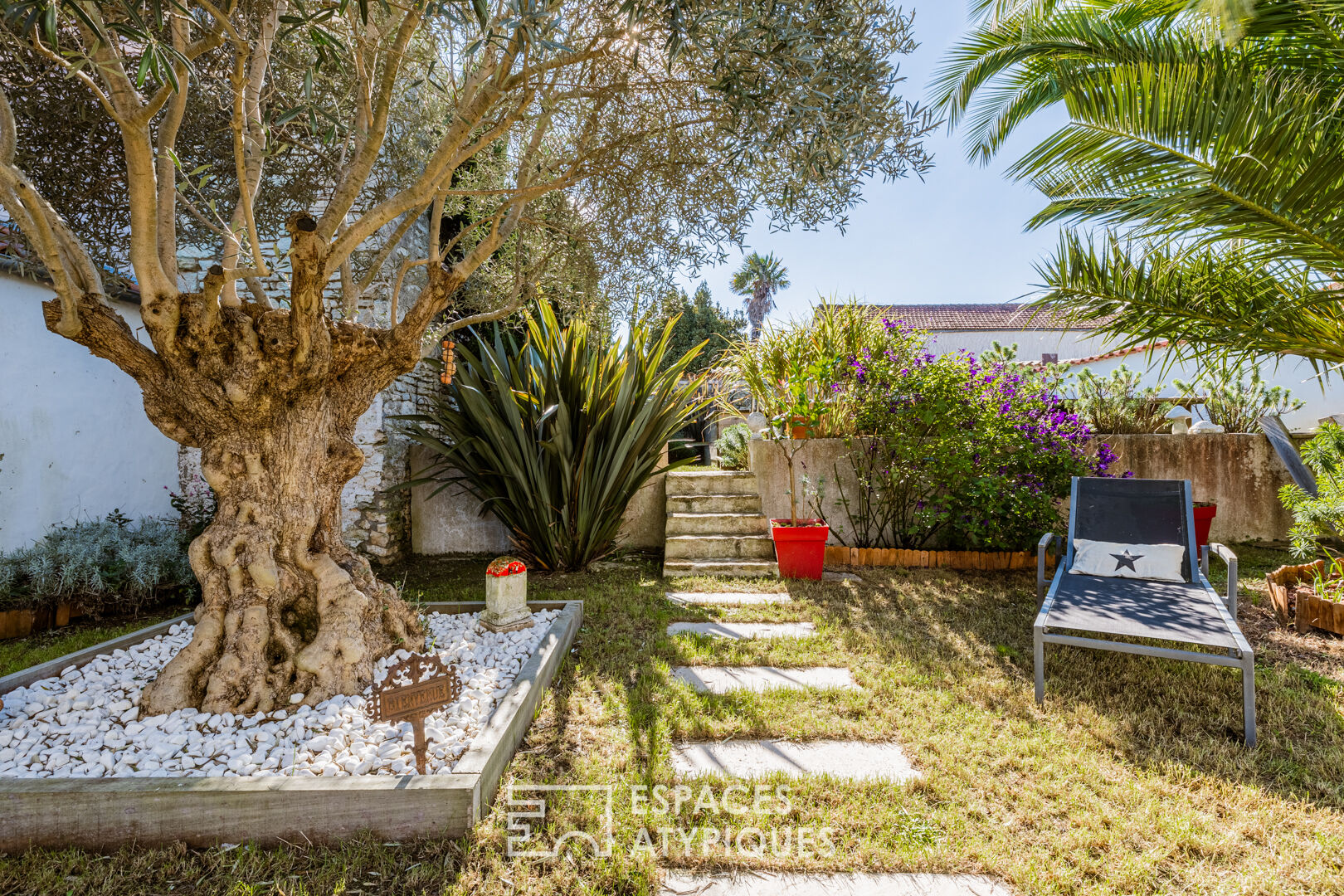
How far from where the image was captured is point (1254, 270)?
11.0 feet

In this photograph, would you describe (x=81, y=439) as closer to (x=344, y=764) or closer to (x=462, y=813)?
(x=344, y=764)

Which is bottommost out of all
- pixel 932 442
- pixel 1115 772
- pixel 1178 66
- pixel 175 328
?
pixel 1115 772

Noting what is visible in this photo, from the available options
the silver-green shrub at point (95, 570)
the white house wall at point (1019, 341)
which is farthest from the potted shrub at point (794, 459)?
the white house wall at point (1019, 341)

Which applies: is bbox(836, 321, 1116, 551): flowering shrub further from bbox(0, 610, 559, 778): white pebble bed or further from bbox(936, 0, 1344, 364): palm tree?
bbox(0, 610, 559, 778): white pebble bed

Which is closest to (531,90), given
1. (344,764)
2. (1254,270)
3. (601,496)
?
(344,764)

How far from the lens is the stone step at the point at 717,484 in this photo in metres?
5.52

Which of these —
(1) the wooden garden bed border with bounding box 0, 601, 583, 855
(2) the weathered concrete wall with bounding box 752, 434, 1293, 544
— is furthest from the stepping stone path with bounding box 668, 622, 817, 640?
(2) the weathered concrete wall with bounding box 752, 434, 1293, 544

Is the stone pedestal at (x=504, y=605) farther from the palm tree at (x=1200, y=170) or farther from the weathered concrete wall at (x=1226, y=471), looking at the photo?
the weathered concrete wall at (x=1226, y=471)

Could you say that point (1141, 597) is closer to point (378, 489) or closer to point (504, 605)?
point (504, 605)

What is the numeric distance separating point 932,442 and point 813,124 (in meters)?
3.06

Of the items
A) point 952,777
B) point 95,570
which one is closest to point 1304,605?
point 952,777

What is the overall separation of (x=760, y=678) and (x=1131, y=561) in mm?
2224

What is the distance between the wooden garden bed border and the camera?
1.59m

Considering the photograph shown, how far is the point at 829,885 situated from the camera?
4.91 feet
